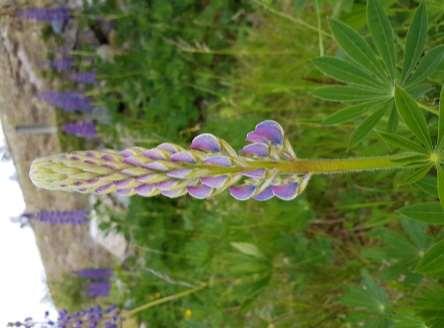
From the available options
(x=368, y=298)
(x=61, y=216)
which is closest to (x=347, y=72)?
(x=368, y=298)

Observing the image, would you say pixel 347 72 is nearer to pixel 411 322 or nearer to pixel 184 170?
pixel 184 170

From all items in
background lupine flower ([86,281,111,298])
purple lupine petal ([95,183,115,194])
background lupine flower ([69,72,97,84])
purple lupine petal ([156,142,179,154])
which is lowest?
background lupine flower ([86,281,111,298])

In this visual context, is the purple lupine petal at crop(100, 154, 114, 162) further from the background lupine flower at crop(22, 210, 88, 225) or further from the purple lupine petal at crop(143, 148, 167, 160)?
the background lupine flower at crop(22, 210, 88, 225)

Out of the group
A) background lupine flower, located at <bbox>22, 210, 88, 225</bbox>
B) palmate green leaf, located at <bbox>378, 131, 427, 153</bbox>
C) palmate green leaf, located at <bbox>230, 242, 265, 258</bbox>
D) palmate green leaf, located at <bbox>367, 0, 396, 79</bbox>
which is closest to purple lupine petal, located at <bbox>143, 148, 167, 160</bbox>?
palmate green leaf, located at <bbox>378, 131, 427, 153</bbox>

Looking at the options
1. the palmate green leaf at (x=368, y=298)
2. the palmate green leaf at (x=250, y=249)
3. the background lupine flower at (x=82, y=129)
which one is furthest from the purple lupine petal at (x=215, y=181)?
the background lupine flower at (x=82, y=129)

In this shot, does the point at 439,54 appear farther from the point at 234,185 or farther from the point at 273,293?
the point at 273,293

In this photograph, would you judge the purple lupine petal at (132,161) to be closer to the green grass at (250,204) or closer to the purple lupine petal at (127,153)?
the purple lupine petal at (127,153)
